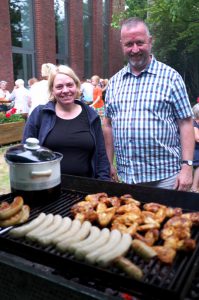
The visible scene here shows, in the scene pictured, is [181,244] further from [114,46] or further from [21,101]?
[114,46]

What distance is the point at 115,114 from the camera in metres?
2.89

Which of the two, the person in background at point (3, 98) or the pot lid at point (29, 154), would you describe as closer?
the pot lid at point (29, 154)

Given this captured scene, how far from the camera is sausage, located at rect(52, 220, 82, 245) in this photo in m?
1.62

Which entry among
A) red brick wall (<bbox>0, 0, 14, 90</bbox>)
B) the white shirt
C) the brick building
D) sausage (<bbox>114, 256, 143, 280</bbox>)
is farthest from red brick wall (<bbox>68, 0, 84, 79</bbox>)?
sausage (<bbox>114, 256, 143, 280</bbox>)

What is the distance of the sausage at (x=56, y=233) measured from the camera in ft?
5.30

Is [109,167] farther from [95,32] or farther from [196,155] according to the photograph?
[95,32]

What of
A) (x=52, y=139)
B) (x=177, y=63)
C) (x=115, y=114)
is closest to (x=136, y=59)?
(x=115, y=114)

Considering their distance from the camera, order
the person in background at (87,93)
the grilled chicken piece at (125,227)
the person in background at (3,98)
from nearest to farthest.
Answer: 1. the grilled chicken piece at (125,227)
2. the person in background at (3,98)
3. the person in background at (87,93)

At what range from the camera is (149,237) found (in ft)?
5.61

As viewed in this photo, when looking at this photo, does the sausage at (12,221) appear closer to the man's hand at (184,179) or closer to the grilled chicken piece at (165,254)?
the grilled chicken piece at (165,254)

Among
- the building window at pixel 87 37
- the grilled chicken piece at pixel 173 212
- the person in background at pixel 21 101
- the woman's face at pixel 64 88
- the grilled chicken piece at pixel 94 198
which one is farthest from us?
the building window at pixel 87 37

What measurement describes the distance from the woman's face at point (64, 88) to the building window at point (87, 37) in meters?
16.7

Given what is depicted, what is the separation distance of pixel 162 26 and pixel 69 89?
65.9 feet

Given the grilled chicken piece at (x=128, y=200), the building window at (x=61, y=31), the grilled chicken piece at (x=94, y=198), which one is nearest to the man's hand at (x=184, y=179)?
the grilled chicken piece at (x=128, y=200)
